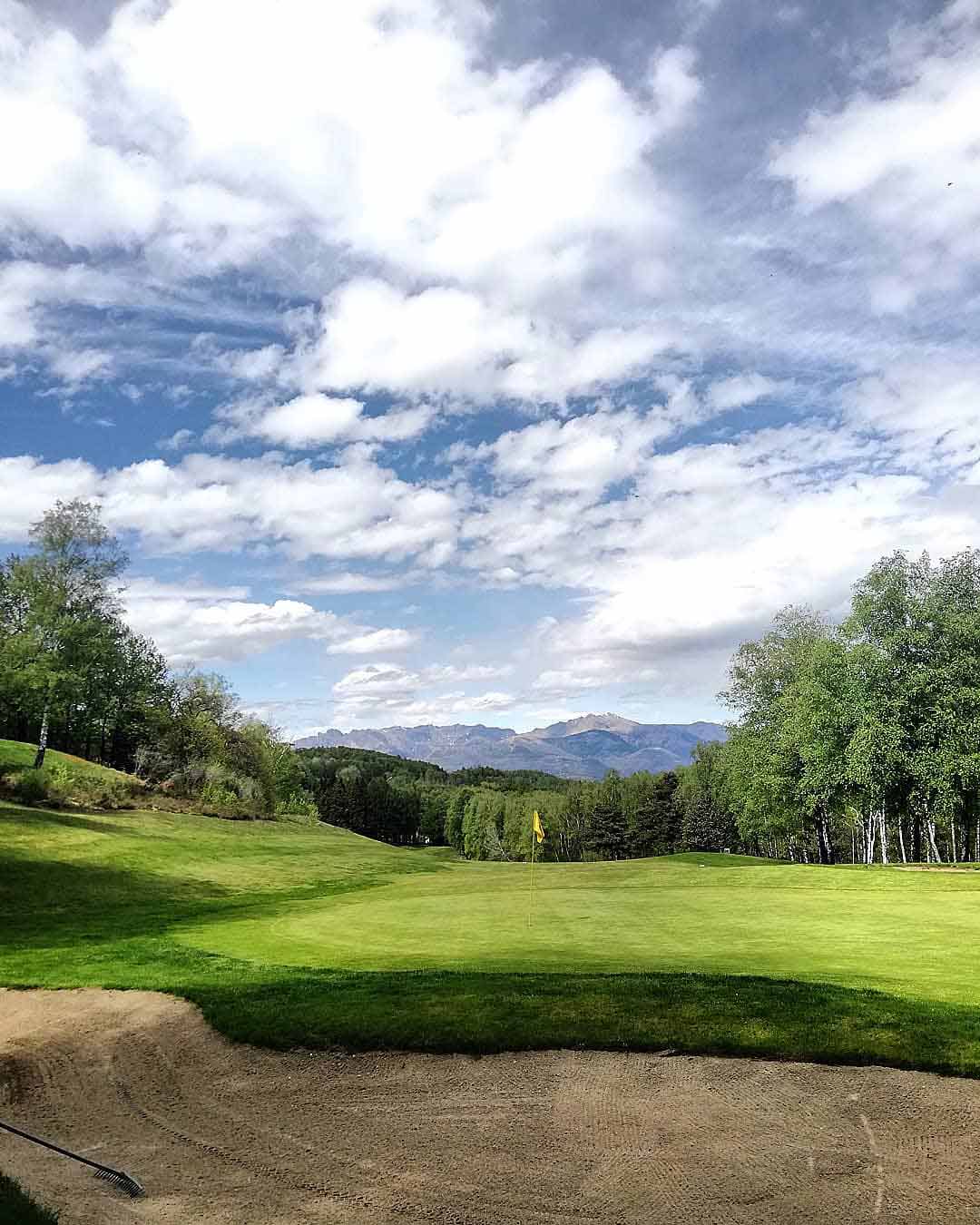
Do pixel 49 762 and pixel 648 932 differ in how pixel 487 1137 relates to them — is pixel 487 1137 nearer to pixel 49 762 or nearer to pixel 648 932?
pixel 648 932

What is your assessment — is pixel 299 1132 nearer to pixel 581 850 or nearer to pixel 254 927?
pixel 254 927

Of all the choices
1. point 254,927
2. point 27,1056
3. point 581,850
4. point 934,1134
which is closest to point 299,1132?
point 27,1056

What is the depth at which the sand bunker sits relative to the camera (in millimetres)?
6949

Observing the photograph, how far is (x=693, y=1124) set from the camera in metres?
8.30

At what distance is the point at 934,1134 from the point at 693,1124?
93.0 inches

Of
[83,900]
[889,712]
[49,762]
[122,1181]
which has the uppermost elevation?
[889,712]

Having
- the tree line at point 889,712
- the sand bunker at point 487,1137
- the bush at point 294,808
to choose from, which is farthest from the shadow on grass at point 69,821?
the tree line at point 889,712

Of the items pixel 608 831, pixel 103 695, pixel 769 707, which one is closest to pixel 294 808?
pixel 103 695

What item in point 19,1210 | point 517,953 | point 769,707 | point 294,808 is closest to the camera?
point 19,1210

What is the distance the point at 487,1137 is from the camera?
8242mm

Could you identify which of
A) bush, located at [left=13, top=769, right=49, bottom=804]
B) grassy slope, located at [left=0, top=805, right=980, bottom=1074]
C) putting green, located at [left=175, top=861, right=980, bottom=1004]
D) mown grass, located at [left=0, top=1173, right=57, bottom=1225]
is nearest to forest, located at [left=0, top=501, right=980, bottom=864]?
bush, located at [left=13, top=769, right=49, bottom=804]

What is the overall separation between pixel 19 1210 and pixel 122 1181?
1.29 meters

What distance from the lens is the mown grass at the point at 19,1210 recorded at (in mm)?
6191

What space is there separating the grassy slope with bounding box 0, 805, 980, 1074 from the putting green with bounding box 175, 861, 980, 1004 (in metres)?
0.10
